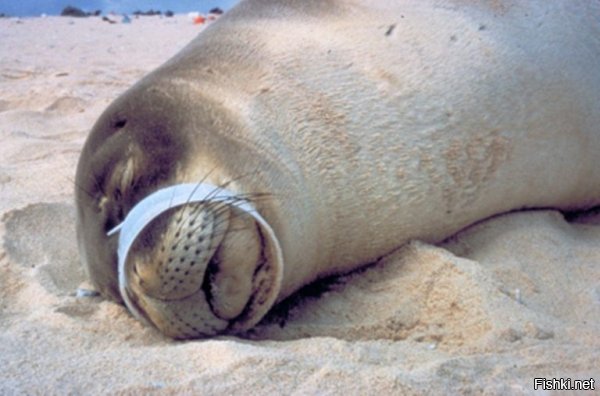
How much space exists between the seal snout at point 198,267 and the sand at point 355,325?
0.22 feet

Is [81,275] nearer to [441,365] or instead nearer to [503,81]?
[441,365]

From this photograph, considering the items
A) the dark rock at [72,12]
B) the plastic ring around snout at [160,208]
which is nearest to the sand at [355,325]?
the plastic ring around snout at [160,208]

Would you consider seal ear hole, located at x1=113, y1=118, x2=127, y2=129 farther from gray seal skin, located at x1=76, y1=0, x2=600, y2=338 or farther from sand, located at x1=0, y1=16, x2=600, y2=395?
sand, located at x1=0, y1=16, x2=600, y2=395

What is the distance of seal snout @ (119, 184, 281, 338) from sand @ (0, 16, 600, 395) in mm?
68

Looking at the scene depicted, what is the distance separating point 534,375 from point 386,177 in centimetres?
80

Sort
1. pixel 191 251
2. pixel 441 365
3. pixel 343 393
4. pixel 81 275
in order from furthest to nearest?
pixel 81 275 → pixel 191 251 → pixel 441 365 → pixel 343 393

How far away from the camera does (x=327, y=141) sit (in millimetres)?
2305

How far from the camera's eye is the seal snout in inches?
75.4

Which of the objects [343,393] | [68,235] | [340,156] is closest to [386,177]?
[340,156]

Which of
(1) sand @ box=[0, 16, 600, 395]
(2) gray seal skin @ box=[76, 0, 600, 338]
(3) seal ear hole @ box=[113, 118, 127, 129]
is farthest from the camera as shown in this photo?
(3) seal ear hole @ box=[113, 118, 127, 129]

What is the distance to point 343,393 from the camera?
5.07 ft
